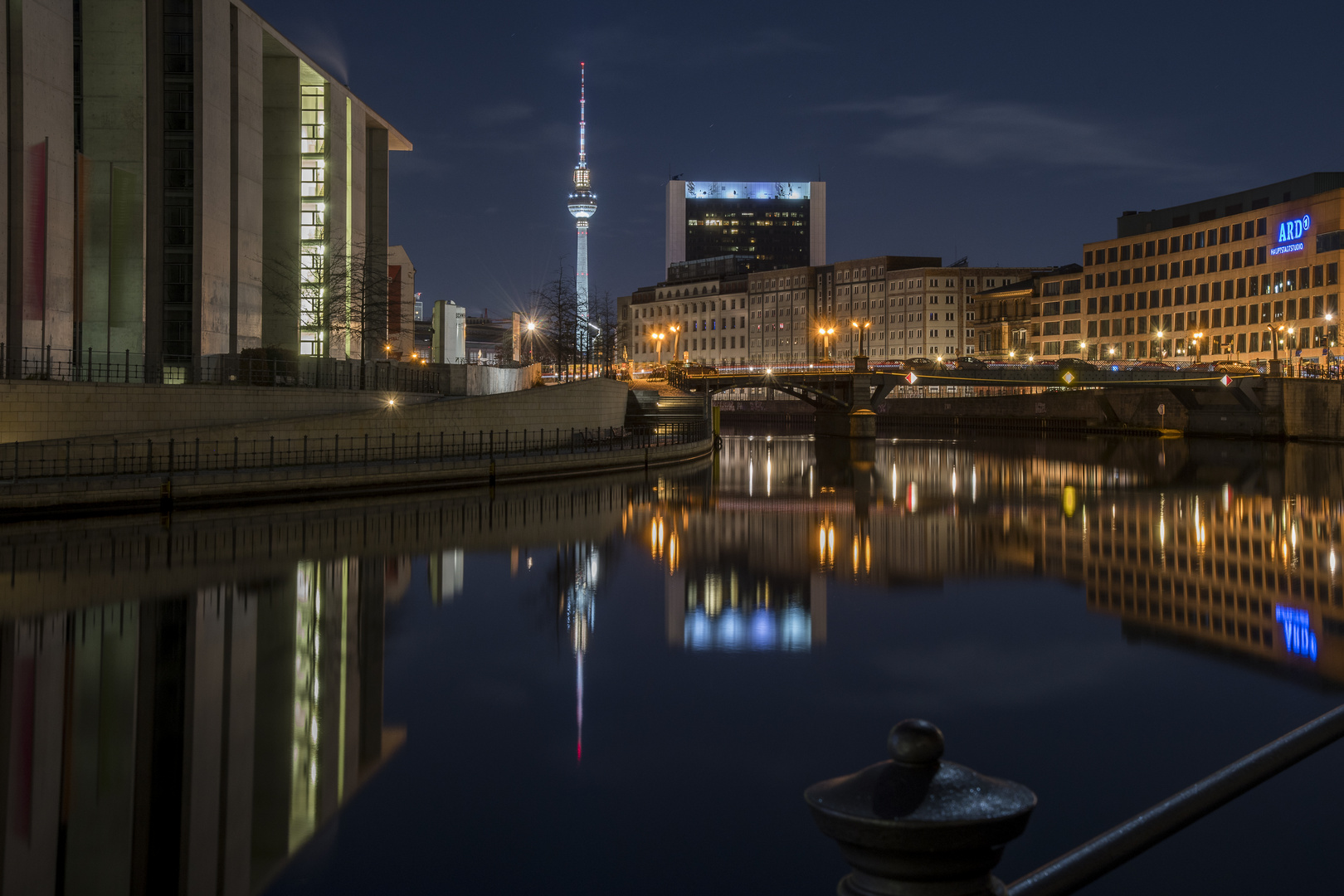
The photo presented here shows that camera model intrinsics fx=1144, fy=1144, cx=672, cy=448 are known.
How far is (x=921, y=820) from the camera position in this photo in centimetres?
283

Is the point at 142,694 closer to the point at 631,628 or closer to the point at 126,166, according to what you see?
the point at 631,628

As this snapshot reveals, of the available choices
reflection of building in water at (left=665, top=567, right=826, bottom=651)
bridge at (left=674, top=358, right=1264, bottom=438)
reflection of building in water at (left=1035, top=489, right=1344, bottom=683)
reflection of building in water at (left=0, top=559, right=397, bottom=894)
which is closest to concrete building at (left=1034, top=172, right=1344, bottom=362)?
bridge at (left=674, top=358, right=1264, bottom=438)

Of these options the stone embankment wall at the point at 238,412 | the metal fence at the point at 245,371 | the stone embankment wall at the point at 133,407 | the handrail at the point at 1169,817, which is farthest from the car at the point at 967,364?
the handrail at the point at 1169,817

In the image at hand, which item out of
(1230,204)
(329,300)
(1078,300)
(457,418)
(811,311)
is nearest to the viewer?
(457,418)

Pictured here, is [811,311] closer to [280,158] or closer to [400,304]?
[400,304]

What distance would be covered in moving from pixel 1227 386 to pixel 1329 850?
79.7 m

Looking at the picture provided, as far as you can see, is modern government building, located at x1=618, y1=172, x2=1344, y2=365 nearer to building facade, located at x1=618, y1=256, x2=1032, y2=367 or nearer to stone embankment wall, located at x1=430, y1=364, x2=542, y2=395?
building facade, located at x1=618, y1=256, x2=1032, y2=367

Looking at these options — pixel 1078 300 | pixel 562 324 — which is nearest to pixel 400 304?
pixel 562 324

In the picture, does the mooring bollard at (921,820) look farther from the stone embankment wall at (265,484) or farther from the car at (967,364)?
the car at (967,364)

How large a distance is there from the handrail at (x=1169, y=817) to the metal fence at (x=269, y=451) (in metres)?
29.0

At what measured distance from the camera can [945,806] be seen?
2.88 meters

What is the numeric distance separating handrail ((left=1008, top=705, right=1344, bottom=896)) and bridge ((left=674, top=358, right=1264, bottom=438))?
78.4 meters

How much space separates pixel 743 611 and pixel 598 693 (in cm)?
567

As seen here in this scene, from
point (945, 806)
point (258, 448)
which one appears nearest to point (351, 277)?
point (258, 448)
